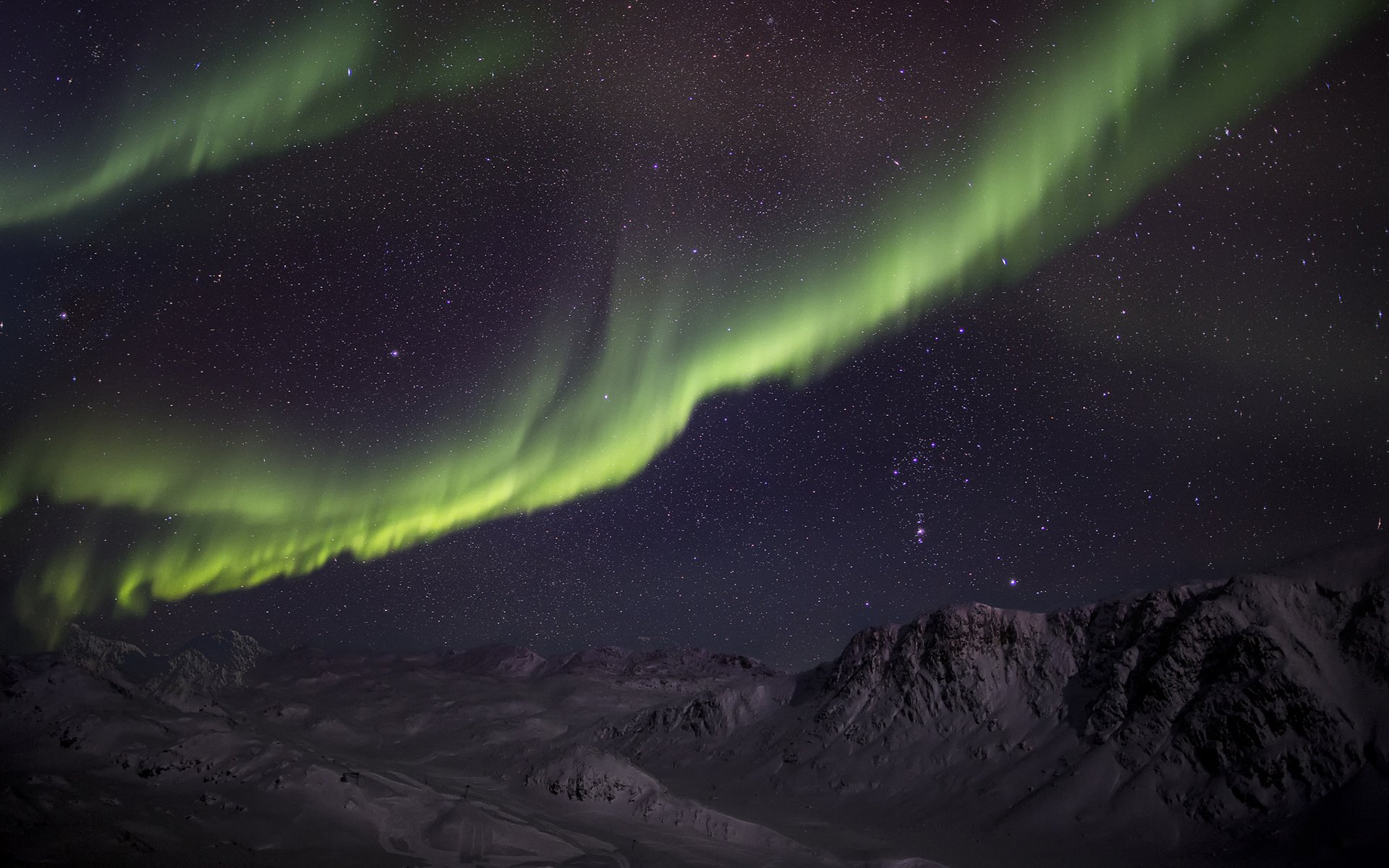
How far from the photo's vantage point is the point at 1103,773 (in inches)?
2702

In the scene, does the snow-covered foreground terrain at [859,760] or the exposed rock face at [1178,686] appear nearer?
the snow-covered foreground terrain at [859,760]

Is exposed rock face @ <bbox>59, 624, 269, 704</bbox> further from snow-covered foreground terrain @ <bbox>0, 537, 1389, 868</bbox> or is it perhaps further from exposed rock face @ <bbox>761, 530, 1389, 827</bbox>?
exposed rock face @ <bbox>761, 530, 1389, 827</bbox>

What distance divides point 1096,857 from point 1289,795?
50.8 feet

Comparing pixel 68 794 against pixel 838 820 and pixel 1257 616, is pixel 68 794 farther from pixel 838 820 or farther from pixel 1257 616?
pixel 1257 616

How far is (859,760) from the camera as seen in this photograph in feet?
292

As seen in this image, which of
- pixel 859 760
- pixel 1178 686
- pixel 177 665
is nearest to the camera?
pixel 1178 686

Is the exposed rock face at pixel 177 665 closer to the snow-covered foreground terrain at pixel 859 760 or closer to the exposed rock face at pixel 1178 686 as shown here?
the snow-covered foreground terrain at pixel 859 760

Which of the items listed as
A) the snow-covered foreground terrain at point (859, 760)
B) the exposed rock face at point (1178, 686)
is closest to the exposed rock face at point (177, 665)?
the snow-covered foreground terrain at point (859, 760)

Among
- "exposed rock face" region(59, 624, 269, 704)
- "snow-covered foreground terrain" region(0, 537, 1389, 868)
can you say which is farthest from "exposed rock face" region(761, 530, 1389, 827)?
"exposed rock face" region(59, 624, 269, 704)

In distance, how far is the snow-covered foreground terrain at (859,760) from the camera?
1722 inches

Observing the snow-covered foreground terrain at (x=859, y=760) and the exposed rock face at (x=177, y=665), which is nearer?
the snow-covered foreground terrain at (x=859, y=760)

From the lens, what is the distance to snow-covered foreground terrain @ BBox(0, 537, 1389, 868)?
43750mm

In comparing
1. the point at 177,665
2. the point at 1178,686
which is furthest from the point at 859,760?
the point at 177,665

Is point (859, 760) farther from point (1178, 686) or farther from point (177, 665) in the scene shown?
point (177, 665)
